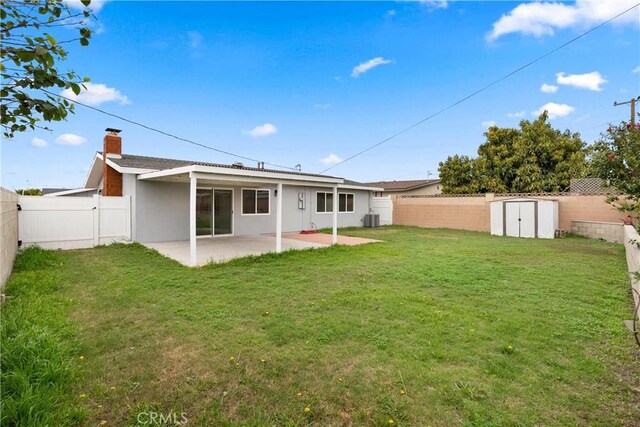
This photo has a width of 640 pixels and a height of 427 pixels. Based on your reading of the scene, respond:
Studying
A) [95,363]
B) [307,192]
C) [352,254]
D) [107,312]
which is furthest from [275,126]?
[95,363]

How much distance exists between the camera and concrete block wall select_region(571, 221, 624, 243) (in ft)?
40.2

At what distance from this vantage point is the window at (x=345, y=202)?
1814 centimetres

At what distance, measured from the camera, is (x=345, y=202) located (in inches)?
723

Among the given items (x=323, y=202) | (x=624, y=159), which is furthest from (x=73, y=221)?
(x=624, y=159)

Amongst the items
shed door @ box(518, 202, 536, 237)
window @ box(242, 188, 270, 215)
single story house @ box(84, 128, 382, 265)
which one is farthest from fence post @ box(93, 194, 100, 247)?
shed door @ box(518, 202, 536, 237)

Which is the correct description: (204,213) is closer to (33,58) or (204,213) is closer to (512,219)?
(33,58)

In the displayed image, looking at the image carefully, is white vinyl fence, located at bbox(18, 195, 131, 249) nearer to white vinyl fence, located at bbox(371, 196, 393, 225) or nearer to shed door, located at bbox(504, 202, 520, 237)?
white vinyl fence, located at bbox(371, 196, 393, 225)

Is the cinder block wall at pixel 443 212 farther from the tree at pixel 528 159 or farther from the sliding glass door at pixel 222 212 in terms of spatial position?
the sliding glass door at pixel 222 212

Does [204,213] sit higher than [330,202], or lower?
lower

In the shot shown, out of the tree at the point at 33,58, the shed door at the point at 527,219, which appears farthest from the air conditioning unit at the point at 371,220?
the tree at the point at 33,58

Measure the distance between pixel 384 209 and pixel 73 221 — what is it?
1578cm

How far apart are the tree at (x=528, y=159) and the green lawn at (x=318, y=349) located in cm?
1345

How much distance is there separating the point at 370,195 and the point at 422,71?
7.58 meters

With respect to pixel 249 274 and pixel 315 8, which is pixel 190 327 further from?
pixel 315 8
